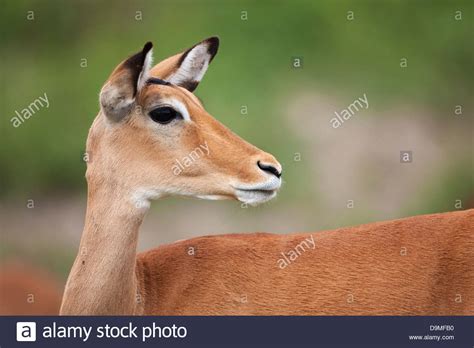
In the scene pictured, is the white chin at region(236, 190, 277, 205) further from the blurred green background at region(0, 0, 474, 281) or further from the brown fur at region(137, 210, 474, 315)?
the blurred green background at region(0, 0, 474, 281)

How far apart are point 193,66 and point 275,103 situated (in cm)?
306

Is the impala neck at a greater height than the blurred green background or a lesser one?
lesser

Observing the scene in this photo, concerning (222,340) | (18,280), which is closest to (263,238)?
(222,340)

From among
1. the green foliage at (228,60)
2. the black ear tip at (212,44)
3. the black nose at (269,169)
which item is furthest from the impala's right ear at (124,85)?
the green foliage at (228,60)

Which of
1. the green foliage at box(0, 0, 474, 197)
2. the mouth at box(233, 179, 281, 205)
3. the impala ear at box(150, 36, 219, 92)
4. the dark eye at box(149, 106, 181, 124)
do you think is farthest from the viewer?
the green foliage at box(0, 0, 474, 197)

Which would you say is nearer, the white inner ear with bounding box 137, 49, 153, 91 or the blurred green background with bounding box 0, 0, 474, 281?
the white inner ear with bounding box 137, 49, 153, 91

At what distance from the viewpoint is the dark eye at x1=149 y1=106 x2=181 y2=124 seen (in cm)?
703

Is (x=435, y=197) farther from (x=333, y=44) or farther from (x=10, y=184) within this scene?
(x=10, y=184)

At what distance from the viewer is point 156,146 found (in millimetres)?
7035

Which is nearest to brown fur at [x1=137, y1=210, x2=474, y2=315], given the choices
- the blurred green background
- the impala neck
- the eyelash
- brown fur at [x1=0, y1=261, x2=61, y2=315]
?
the impala neck

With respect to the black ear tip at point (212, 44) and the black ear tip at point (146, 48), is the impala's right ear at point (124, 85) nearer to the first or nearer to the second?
the black ear tip at point (146, 48)

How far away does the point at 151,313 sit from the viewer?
23.9 feet

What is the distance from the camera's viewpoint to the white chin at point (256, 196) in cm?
677

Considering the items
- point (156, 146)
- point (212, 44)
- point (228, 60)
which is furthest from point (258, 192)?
point (228, 60)
